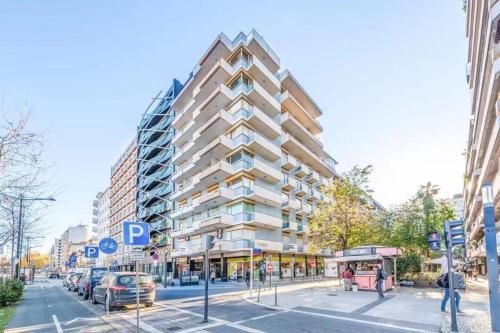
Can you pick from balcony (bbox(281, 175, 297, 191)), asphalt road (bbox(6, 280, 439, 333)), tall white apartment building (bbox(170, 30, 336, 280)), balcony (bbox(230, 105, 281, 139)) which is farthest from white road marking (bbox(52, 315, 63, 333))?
balcony (bbox(281, 175, 297, 191))

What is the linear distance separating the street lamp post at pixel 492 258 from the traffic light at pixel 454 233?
0.59 metres

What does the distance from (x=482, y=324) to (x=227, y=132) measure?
101 ft

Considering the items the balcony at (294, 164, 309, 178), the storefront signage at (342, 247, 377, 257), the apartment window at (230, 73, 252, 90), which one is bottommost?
the storefront signage at (342, 247, 377, 257)

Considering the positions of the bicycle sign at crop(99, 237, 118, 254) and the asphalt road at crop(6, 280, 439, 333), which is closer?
the asphalt road at crop(6, 280, 439, 333)

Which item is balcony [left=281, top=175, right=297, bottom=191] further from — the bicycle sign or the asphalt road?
the bicycle sign

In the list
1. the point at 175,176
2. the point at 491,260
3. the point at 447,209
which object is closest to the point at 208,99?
the point at 175,176

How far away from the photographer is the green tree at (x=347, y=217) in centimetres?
2888

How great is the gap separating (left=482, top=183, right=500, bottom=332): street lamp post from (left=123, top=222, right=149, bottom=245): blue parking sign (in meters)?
9.15

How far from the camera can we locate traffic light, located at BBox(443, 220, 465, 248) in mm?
9273

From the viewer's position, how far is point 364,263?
2278 centimetres

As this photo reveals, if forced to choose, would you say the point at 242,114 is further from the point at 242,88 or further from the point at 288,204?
the point at 288,204

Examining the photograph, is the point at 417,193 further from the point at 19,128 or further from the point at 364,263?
the point at 19,128

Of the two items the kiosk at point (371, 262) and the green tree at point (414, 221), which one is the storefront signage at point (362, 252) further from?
the green tree at point (414, 221)

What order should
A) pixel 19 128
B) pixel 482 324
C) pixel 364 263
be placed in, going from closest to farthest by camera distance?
1. pixel 19 128
2. pixel 482 324
3. pixel 364 263
